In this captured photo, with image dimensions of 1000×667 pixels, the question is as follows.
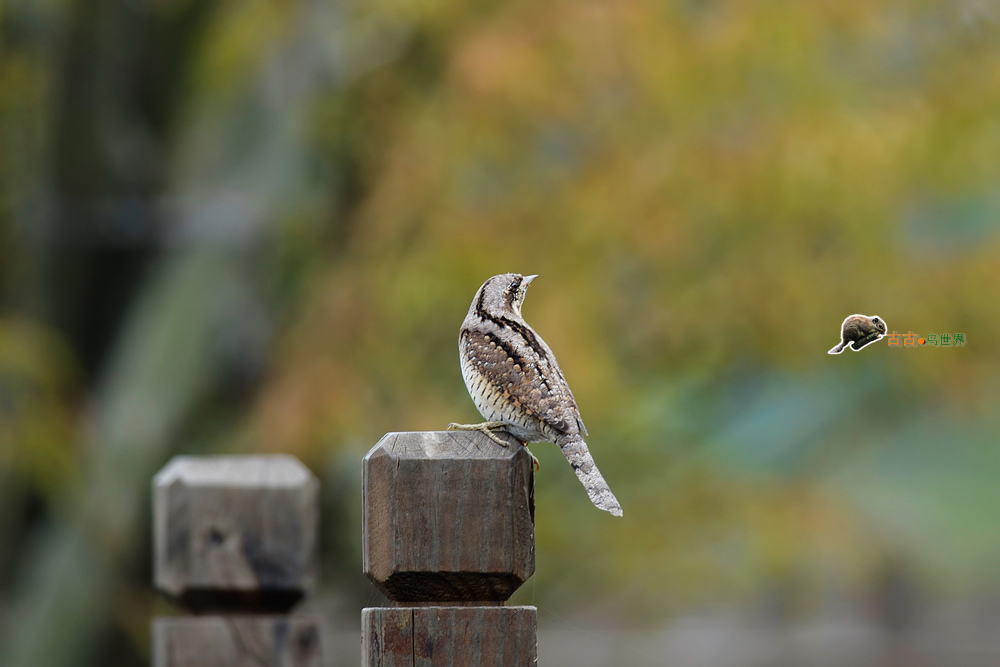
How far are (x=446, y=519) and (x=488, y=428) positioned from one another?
23 centimetres

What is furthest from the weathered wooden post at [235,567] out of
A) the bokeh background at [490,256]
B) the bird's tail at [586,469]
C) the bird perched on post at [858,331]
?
the bokeh background at [490,256]

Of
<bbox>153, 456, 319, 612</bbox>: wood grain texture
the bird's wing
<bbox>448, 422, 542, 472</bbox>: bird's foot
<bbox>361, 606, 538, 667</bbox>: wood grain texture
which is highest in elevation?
the bird's wing

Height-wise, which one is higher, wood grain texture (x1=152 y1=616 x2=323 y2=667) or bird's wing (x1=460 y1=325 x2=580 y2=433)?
bird's wing (x1=460 y1=325 x2=580 y2=433)

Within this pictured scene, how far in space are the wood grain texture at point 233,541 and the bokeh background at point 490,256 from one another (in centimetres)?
267

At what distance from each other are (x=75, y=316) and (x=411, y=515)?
523 centimetres

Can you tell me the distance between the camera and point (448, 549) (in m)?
1.34

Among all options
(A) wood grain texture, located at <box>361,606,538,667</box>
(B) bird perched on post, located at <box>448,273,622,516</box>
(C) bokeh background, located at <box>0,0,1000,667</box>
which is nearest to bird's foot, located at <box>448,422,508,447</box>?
(B) bird perched on post, located at <box>448,273,622,516</box>

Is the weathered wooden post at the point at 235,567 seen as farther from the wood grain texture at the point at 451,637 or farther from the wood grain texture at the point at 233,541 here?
the wood grain texture at the point at 451,637

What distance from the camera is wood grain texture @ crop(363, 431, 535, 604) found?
1338mm

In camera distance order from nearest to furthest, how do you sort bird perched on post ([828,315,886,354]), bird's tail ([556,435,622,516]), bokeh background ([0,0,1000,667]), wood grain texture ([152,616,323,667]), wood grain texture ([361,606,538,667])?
wood grain texture ([361,606,538,667])
bird's tail ([556,435,622,516])
wood grain texture ([152,616,323,667])
bird perched on post ([828,315,886,354])
bokeh background ([0,0,1000,667])

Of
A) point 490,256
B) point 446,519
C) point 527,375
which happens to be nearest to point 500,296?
point 527,375

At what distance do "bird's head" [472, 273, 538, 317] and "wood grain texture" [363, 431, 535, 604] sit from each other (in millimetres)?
498

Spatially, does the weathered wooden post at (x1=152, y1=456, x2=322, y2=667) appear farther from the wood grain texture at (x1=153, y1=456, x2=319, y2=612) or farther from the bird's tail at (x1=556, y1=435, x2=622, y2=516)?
the bird's tail at (x1=556, y1=435, x2=622, y2=516)

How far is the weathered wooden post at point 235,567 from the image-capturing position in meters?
2.11
